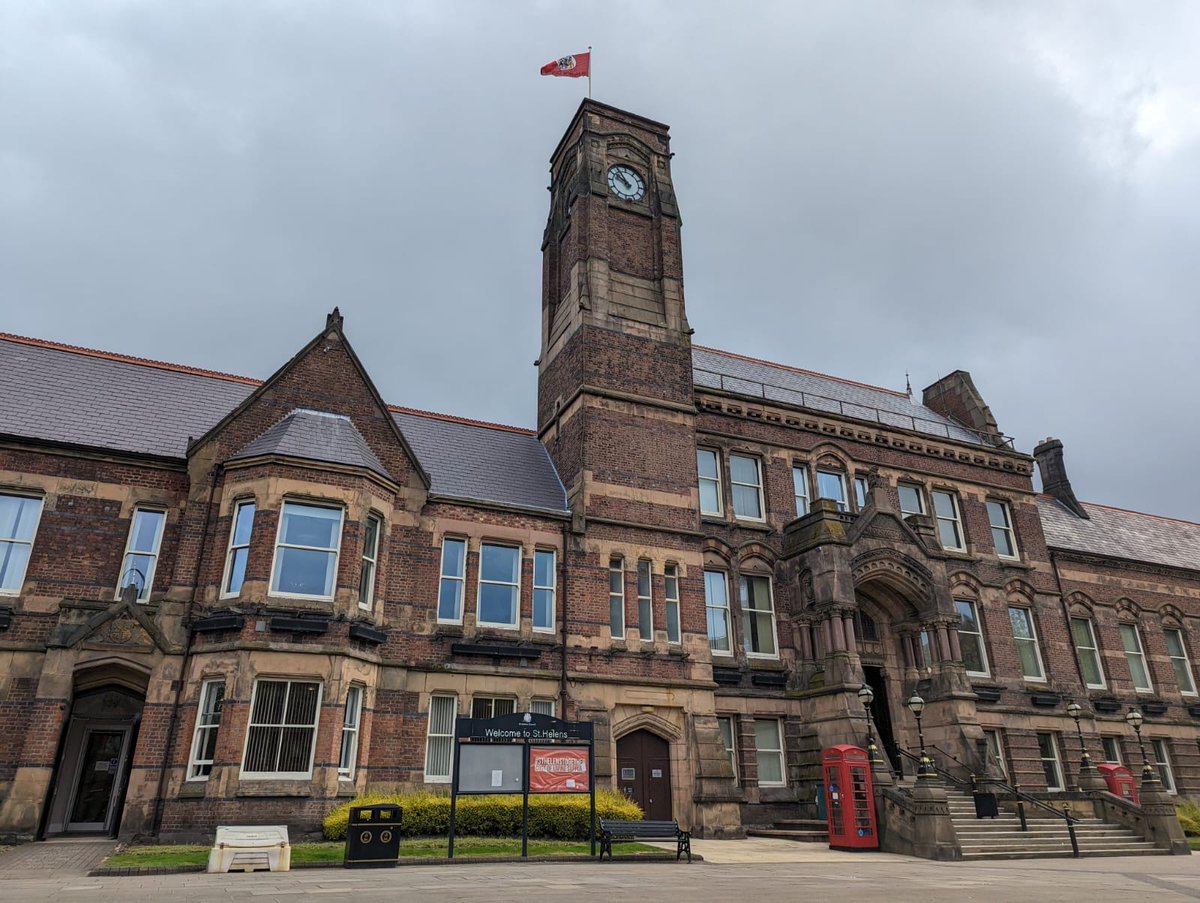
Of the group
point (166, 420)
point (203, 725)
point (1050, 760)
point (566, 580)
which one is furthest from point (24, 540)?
point (1050, 760)

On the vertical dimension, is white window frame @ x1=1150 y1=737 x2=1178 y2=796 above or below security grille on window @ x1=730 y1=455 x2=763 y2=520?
below

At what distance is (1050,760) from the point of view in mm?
27938

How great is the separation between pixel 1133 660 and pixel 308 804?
101ft

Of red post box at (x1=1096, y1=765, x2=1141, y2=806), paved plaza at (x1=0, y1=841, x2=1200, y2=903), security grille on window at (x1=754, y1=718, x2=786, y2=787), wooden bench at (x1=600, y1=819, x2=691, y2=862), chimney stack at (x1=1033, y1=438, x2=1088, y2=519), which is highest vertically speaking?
chimney stack at (x1=1033, y1=438, x2=1088, y2=519)

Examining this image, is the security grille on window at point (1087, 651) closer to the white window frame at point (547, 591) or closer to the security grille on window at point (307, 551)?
the white window frame at point (547, 591)

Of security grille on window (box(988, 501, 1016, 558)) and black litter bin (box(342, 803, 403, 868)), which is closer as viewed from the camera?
black litter bin (box(342, 803, 403, 868))

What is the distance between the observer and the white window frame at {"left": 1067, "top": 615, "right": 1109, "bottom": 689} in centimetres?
3080

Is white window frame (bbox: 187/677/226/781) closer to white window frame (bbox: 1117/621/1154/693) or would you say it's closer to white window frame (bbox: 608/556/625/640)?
white window frame (bbox: 608/556/625/640)

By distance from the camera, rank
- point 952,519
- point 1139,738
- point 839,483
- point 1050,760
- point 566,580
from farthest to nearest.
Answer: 1. point 952,519
2. point 839,483
3. point 1050,760
4. point 1139,738
5. point 566,580

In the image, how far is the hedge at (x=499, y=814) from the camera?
1711 cm

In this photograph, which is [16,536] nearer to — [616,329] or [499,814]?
[499,814]

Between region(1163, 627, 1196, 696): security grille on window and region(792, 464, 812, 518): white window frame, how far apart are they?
57.4 ft

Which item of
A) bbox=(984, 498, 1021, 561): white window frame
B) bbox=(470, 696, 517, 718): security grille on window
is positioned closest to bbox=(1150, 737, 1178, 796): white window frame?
bbox=(984, 498, 1021, 561): white window frame

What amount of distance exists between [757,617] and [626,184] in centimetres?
1591
